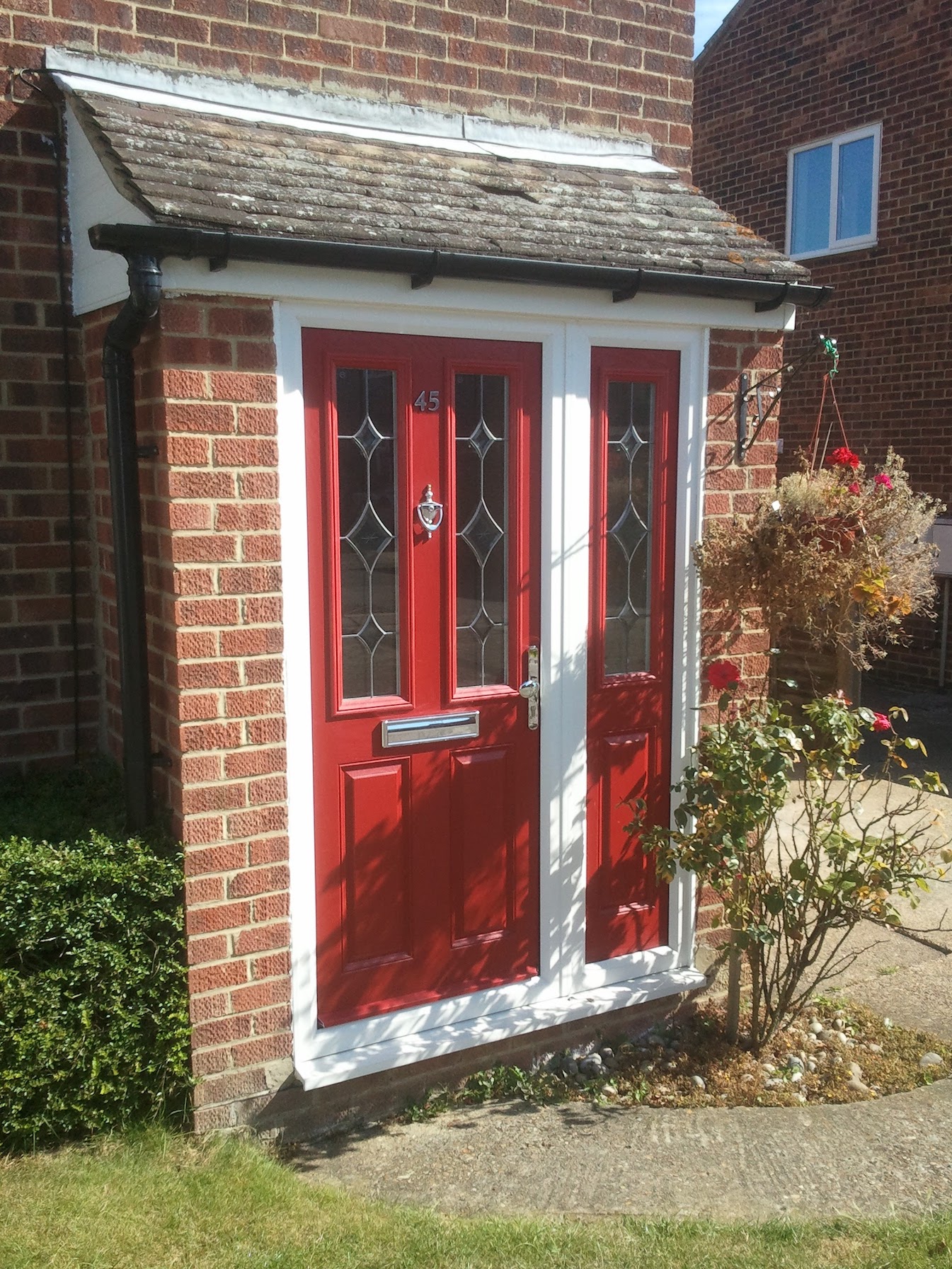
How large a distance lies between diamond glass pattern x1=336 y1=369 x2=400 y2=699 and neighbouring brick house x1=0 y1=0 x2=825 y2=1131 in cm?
1

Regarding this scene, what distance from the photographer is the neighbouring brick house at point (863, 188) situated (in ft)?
33.7

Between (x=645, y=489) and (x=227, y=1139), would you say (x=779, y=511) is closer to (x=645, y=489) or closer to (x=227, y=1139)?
(x=645, y=489)

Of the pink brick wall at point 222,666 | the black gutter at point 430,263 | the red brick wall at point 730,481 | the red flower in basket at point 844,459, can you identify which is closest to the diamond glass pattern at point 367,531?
the pink brick wall at point 222,666

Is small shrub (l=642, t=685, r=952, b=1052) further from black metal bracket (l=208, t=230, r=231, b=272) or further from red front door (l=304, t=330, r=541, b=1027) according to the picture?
black metal bracket (l=208, t=230, r=231, b=272)

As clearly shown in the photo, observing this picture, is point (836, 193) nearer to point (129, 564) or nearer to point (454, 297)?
point (454, 297)

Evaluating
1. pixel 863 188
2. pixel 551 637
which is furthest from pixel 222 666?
pixel 863 188

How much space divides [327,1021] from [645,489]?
2435 millimetres

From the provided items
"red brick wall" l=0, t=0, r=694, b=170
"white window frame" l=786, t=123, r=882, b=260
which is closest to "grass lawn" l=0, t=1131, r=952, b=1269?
"red brick wall" l=0, t=0, r=694, b=170

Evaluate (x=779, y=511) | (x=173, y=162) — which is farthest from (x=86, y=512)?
(x=779, y=511)

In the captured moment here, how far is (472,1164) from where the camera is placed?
3910 mm

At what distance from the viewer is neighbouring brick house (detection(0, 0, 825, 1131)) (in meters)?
3.71

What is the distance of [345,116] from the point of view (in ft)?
15.1

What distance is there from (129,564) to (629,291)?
207 cm

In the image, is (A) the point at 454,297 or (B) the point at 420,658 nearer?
(A) the point at 454,297
